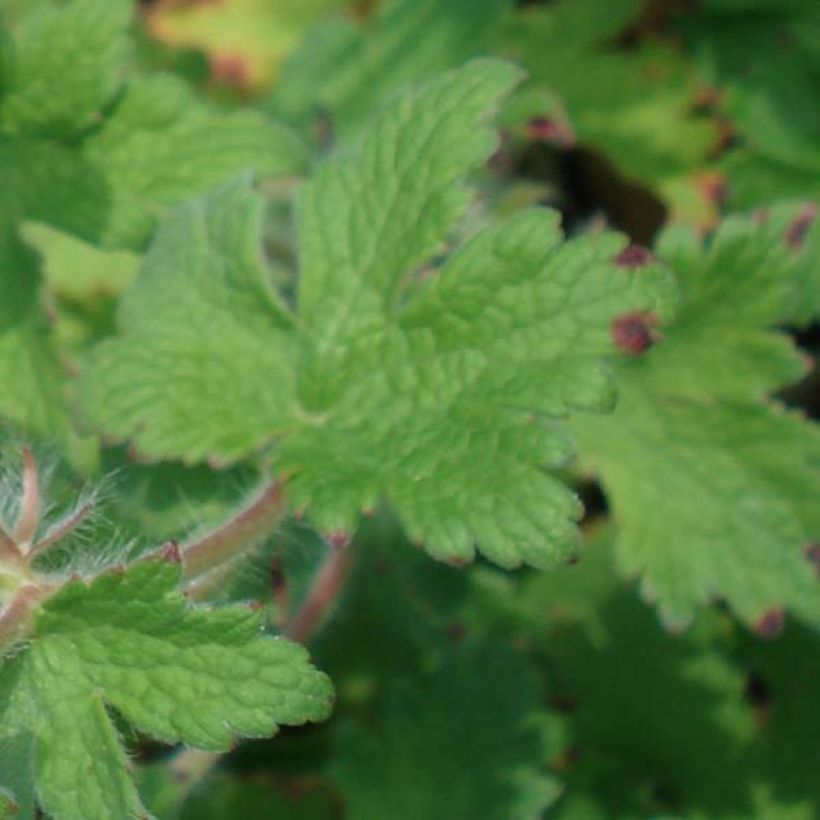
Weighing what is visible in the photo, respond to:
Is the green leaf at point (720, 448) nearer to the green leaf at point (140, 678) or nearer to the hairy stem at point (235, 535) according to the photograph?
the hairy stem at point (235, 535)

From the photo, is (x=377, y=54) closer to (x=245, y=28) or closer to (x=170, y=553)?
(x=245, y=28)

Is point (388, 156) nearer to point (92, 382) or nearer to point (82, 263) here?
point (92, 382)

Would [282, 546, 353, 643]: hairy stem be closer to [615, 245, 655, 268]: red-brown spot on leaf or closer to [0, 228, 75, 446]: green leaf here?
[0, 228, 75, 446]: green leaf

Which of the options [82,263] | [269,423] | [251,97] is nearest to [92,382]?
[269,423]

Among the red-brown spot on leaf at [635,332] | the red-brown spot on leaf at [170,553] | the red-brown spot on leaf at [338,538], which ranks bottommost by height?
the red-brown spot on leaf at [338,538]

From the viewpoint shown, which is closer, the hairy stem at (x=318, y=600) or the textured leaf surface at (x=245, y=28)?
the hairy stem at (x=318, y=600)

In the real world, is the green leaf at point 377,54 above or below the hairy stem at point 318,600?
above

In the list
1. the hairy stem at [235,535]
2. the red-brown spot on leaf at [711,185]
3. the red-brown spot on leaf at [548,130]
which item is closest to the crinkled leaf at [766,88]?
the red-brown spot on leaf at [711,185]
